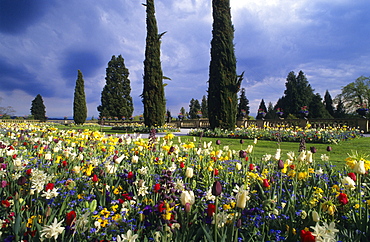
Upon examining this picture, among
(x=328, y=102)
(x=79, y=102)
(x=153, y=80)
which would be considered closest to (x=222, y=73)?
(x=153, y=80)

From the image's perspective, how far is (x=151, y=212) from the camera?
1834 mm

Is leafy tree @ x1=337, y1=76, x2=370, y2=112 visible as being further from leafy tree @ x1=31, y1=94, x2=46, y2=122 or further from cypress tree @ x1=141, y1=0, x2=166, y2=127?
leafy tree @ x1=31, y1=94, x2=46, y2=122

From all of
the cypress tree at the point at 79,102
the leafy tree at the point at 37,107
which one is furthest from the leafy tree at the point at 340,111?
the leafy tree at the point at 37,107

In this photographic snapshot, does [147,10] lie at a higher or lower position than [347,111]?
higher

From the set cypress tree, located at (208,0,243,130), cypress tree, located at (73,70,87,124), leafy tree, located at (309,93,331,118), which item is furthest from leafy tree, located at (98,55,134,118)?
leafy tree, located at (309,93,331,118)

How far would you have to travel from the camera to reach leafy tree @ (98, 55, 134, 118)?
39344 mm

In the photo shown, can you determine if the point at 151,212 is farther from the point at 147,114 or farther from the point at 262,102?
the point at 262,102

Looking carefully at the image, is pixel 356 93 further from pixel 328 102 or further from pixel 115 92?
pixel 115 92

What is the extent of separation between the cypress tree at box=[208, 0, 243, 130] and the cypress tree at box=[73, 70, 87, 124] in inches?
972

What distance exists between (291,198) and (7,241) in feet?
7.48

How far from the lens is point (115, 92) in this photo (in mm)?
39875

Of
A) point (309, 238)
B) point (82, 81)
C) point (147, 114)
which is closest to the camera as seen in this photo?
point (309, 238)

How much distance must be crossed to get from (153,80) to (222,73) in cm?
617

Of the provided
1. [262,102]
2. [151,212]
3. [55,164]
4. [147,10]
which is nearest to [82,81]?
[147,10]
